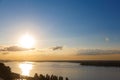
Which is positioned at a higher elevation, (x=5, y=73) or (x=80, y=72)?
(x=5, y=73)

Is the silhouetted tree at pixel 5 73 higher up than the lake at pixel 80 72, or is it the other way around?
the silhouetted tree at pixel 5 73

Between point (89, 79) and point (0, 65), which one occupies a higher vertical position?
point (0, 65)

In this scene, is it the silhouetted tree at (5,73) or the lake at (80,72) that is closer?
the silhouetted tree at (5,73)

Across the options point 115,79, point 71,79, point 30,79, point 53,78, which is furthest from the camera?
point 115,79

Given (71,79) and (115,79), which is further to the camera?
(115,79)

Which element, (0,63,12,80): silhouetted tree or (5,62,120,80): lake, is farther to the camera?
(5,62,120,80): lake

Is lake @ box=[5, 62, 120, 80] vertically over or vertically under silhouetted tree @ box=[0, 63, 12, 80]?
under

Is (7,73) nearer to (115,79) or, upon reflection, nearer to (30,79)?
(30,79)

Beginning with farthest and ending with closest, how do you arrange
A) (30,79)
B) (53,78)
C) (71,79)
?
(71,79) < (30,79) < (53,78)

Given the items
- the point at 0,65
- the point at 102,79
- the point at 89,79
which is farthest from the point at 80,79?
the point at 0,65

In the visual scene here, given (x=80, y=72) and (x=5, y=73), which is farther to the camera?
(x=80, y=72)
